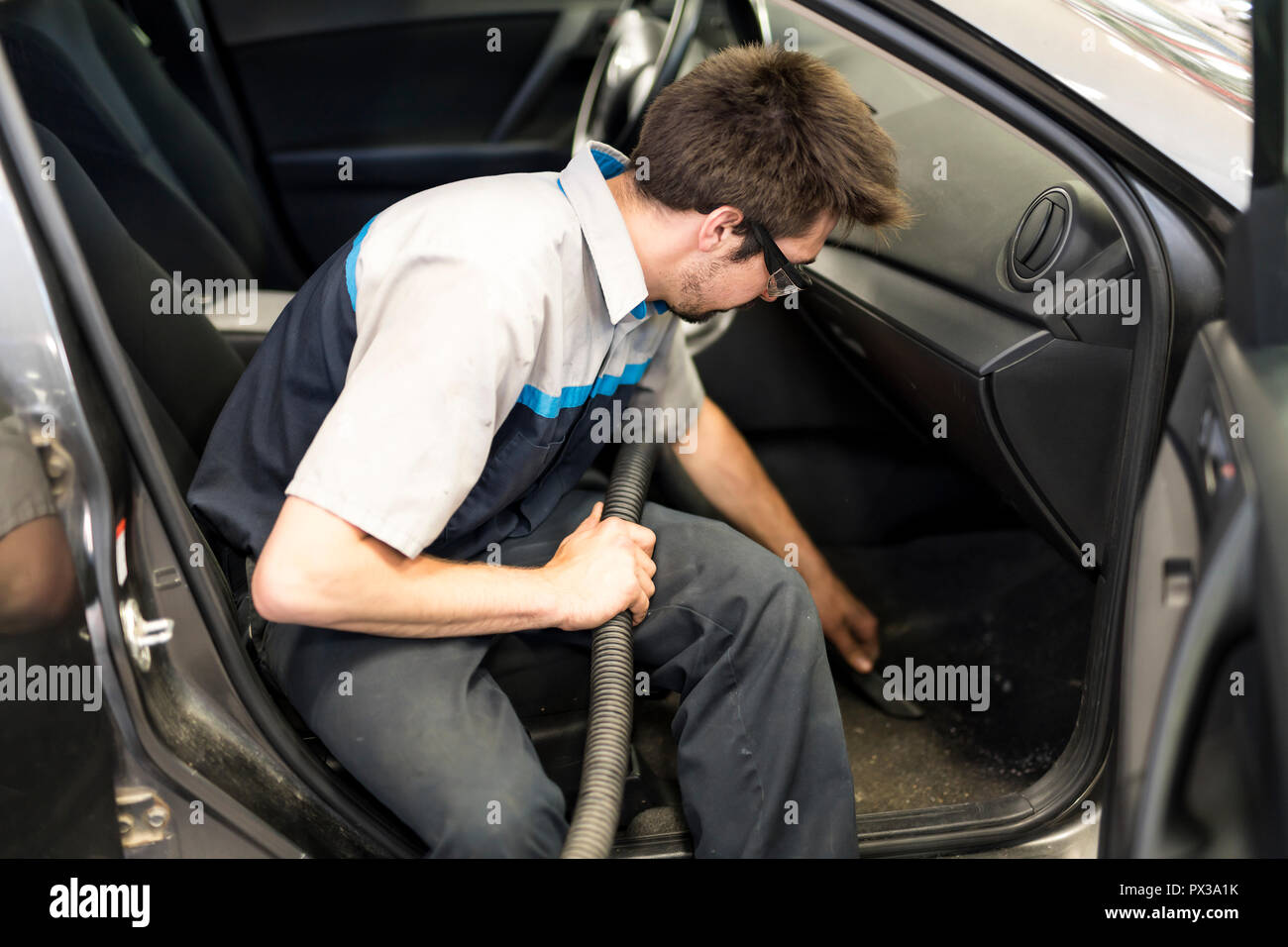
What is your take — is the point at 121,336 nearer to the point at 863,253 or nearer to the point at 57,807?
the point at 57,807

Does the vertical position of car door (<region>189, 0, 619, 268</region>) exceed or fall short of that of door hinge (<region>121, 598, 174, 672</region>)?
it exceeds it

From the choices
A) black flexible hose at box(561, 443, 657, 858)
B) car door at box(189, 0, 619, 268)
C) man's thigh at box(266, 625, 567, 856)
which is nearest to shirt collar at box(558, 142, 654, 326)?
black flexible hose at box(561, 443, 657, 858)

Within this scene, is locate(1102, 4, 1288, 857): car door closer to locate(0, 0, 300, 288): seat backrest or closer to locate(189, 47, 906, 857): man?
locate(189, 47, 906, 857): man

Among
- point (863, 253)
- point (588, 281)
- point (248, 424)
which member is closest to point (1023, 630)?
point (863, 253)

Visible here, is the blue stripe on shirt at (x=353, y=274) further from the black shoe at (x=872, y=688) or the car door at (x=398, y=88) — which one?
the car door at (x=398, y=88)

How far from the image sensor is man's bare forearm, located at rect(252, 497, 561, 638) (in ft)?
2.89

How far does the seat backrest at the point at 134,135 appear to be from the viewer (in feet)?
3.74

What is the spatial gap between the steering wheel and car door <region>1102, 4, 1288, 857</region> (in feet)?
3.19

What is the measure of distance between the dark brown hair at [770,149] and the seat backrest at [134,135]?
0.64 meters

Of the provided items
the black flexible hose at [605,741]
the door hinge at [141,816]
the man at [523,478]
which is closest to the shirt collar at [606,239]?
the man at [523,478]

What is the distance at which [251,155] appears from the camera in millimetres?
2287

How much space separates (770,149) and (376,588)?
2.07 feet

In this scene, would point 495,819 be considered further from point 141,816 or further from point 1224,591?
point 1224,591
